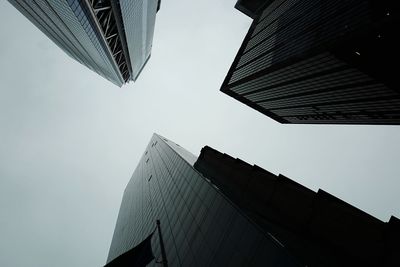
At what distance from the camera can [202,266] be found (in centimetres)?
1803

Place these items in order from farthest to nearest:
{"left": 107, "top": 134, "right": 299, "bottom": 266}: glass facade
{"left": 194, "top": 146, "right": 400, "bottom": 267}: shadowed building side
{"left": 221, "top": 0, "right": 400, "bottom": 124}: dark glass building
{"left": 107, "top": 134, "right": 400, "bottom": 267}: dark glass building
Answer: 1. {"left": 221, "top": 0, "right": 400, "bottom": 124}: dark glass building
2. {"left": 194, "top": 146, "right": 400, "bottom": 267}: shadowed building side
3. {"left": 107, "top": 134, "right": 400, "bottom": 267}: dark glass building
4. {"left": 107, "top": 134, "right": 299, "bottom": 266}: glass facade

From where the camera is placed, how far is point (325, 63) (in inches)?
2195

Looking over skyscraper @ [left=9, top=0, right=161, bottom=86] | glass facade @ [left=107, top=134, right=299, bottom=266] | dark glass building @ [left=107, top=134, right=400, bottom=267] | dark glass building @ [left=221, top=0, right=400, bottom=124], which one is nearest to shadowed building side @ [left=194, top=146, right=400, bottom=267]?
dark glass building @ [left=107, top=134, right=400, bottom=267]

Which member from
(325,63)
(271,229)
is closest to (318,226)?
(271,229)

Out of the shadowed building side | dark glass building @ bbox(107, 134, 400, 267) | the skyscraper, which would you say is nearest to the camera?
dark glass building @ bbox(107, 134, 400, 267)

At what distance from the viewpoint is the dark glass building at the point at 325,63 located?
144 feet

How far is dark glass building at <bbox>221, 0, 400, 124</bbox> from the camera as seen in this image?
1731 inches

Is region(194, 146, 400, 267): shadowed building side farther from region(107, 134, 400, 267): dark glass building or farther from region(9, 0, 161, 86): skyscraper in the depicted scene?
region(9, 0, 161, 86): skyscraper

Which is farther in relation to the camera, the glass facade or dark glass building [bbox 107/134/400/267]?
dark glass building [bbox 107/134/400/267]

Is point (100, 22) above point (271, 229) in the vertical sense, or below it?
above

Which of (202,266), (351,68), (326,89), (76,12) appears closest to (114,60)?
(76,12)

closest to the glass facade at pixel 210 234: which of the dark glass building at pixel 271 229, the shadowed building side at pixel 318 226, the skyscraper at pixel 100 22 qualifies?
the dark glass building at pixel 271 229

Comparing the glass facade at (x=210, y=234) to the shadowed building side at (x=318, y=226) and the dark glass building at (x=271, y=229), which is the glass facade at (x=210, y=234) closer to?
the dark glass building at (x=271, y=229)

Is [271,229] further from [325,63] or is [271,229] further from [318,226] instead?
[325,63]
